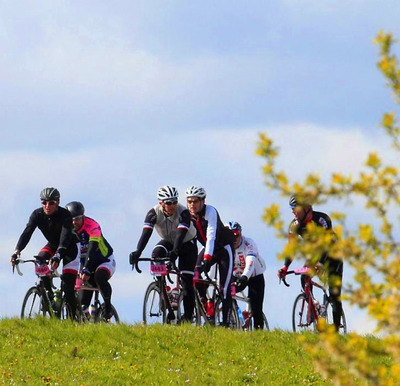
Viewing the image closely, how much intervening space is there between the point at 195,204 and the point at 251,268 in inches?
95.4

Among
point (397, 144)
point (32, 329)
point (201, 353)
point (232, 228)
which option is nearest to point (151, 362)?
point (201, 353)

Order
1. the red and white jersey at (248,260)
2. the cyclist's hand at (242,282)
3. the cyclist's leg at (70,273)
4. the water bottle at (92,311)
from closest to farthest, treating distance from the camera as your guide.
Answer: the cyclist's leg at (70,273) < the water bottle at (92,311) < the cyclist's hand at (242,282) < the red and white jersey at (248,260)

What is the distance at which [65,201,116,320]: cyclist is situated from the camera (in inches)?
779

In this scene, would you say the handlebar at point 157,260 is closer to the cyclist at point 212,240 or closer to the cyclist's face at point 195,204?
the cyclist at point 212,240

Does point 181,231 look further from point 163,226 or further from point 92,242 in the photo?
point 92,242

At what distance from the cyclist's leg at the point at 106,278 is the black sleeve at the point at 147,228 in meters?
0.76

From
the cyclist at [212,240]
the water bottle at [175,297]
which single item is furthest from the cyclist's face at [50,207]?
the water bottle at [175,297]

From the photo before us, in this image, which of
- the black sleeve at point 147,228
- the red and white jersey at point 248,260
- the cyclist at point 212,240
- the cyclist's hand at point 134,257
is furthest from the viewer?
the red and white jersey at point 248,260

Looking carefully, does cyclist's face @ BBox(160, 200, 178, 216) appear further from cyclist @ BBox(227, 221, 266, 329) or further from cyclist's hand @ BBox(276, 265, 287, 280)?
cyclist's hand @ BBox(276, 265, 287, 280)

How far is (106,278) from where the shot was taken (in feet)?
65.4

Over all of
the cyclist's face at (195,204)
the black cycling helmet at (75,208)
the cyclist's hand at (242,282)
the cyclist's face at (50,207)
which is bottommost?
the cyclist's hand at (242,282)

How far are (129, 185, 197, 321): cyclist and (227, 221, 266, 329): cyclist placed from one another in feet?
4.82

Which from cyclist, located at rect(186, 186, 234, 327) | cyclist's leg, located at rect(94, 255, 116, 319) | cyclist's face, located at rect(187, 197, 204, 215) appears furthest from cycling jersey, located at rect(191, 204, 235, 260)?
cyclist's leg, located at rect(94, 255, 116, 319)

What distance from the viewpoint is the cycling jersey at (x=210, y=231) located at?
19139 mm
